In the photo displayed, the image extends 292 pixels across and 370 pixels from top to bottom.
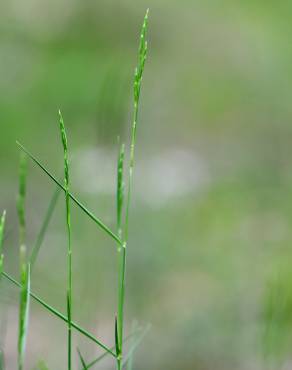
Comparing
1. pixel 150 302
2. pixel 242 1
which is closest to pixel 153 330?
pixel 150 302

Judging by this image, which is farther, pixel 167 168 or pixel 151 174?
pixel 167 168

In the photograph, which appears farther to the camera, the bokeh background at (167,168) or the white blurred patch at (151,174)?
the white blurred patch at (151,174)

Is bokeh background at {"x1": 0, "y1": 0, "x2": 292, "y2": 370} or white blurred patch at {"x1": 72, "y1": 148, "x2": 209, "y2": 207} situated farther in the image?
white blurred patch at {"x1": 72, "y1": 148, "x2": 209, "y2": 207}

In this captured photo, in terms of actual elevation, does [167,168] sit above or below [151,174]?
above
